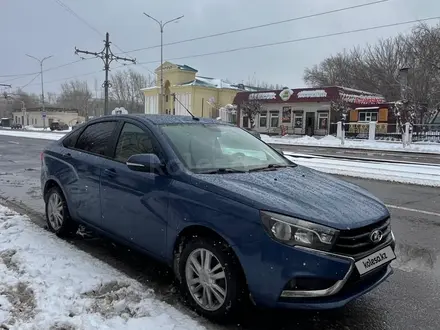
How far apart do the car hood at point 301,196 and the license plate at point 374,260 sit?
244 mm

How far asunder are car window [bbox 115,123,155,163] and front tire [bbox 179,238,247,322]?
45.0 inches

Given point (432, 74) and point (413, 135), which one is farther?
point (432, 74)

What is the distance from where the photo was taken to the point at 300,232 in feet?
9.39

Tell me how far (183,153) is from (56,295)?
1.61 m

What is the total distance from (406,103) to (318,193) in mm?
32509

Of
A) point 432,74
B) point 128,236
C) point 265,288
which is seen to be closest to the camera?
point 265,288

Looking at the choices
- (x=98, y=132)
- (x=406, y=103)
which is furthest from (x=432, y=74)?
(x=98, y=132)

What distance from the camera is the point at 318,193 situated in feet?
11.1

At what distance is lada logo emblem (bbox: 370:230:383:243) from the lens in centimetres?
309

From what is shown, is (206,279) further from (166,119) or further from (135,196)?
(166,119)

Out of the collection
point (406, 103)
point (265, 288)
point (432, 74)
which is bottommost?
point (265, 288)

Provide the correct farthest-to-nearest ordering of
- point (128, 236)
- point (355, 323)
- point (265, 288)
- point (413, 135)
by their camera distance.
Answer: point (413, 135) < point (128, 236) < point (355, 323) < point (265, 288)

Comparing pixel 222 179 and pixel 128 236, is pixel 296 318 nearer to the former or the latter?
pixel 222 179

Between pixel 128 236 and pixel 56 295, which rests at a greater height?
pixel 128 236
